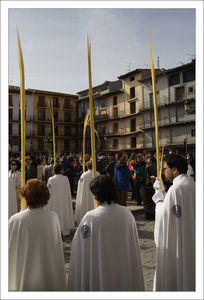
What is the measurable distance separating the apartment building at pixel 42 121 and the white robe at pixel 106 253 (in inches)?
1477

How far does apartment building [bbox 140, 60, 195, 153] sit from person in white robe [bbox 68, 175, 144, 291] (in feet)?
83.5

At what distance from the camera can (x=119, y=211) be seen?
2.50 metres

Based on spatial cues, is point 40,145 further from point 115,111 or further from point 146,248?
point 146,248

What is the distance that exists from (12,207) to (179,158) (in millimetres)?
3668

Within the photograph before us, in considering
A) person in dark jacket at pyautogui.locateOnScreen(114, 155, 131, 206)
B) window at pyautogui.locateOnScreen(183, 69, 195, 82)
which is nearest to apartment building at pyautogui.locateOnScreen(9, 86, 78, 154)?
window at pyautogui.locateOnScreen(183, 69, 195, 82)

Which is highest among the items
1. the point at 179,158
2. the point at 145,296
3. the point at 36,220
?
the point at 179,158

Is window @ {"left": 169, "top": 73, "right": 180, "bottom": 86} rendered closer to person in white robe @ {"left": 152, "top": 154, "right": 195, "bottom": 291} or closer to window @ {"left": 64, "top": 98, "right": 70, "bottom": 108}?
window @ {"left": 64, "top": 98, "right": 70, "bottom": 108}

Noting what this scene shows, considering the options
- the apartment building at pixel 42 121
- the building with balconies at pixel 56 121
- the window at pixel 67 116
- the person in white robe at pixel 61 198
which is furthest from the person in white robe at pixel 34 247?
the window at pixel 67 116

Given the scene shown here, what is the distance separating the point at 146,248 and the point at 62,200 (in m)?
2.31

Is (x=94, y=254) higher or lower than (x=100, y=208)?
lower

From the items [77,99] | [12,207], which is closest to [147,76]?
[77,99]

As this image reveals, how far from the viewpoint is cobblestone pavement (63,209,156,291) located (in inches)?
145

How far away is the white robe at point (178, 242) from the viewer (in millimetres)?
2557
